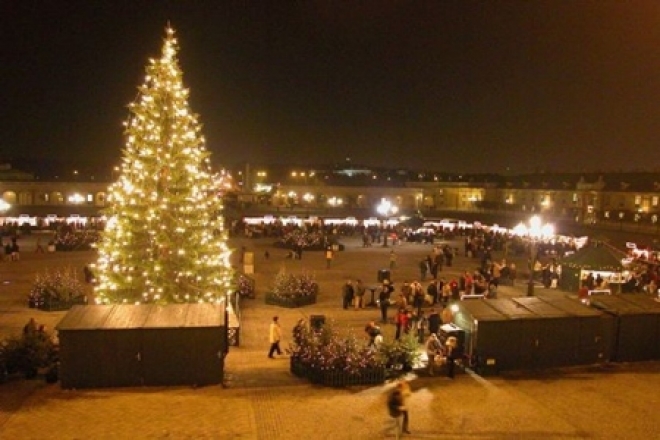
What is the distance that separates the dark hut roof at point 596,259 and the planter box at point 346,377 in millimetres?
14632

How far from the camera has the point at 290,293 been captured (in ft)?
72.8

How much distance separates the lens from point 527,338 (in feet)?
48.9

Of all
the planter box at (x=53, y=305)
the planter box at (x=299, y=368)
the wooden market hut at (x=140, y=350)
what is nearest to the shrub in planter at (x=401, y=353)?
the planter box at (x=299, y=368)

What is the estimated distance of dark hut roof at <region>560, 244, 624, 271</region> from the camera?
81.5 feet

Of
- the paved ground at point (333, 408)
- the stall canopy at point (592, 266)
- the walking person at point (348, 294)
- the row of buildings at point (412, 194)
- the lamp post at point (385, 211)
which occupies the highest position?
the row of buildings at point (412, 194)

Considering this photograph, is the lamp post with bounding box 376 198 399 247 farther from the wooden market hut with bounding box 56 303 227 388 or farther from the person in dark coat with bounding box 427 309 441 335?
the wooden market hut with bounding box 56 303 227 388

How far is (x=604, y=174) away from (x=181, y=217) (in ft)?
254

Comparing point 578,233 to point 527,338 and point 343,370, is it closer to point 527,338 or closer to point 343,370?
point 527,338

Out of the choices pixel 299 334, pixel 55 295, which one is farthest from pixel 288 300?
pixel 55 295

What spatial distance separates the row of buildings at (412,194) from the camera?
230ft

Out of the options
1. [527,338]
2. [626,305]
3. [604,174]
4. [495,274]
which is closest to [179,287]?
[527,338]

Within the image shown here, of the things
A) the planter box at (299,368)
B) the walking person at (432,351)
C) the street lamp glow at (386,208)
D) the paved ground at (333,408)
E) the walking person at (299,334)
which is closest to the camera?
the paved ground at (333,408)

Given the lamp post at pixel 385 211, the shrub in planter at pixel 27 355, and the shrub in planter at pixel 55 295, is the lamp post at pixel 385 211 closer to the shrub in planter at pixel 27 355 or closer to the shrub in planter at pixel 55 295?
the shrub in planter at pixel 55 295

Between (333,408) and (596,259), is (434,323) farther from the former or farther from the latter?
(596,259)
